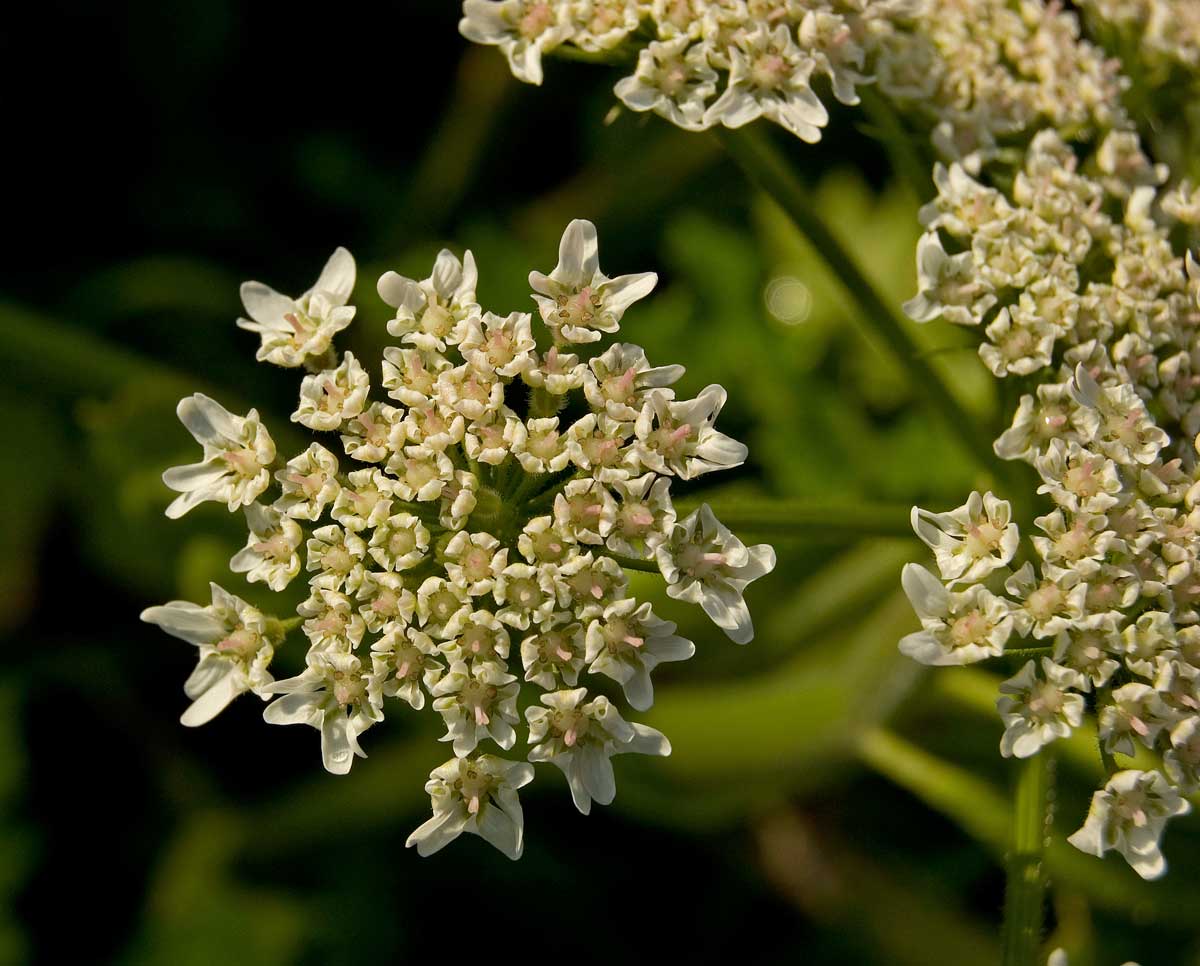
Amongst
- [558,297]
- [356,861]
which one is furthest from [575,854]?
[558,297]

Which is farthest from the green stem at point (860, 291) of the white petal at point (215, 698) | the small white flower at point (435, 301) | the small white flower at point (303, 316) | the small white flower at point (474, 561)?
the white petal at point (215, 698)

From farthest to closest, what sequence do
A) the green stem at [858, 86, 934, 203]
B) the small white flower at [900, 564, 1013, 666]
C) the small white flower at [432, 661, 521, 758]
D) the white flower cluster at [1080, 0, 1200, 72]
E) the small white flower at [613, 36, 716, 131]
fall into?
the white flower cluster at [1080, 0, 1200, 72]
the green stem at [858, 86, 934, 203]
the small white flower at [613, 36, 716, 131]
the small white flower at [900, 564, 1013, 666]
the small white flower at [432, 661, 521, 758]

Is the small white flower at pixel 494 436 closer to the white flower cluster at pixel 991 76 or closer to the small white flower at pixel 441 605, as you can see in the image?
the small white flower at pixel 441 605

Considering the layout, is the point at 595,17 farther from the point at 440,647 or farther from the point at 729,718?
the point at 729,718

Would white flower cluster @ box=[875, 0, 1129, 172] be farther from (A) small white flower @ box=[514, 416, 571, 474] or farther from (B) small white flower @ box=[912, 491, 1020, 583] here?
(A) small white flower @ box=[514, 416, 571, 474]

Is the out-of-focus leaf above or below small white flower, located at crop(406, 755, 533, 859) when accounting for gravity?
below

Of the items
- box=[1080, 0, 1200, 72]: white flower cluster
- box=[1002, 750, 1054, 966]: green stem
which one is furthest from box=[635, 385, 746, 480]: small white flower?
box=[1080, 0, 1200, 72]: white flower cluster
